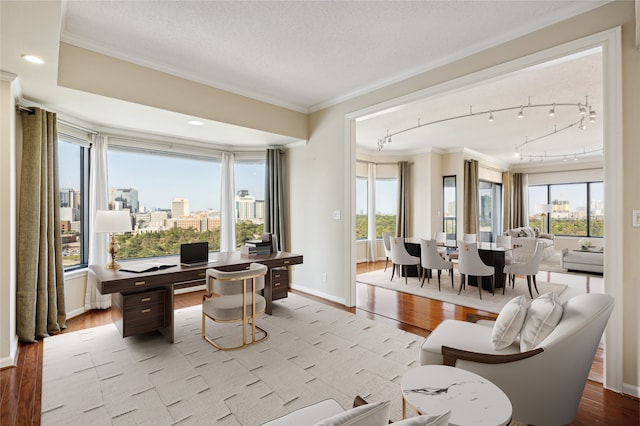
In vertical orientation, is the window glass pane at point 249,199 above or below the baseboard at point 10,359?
above

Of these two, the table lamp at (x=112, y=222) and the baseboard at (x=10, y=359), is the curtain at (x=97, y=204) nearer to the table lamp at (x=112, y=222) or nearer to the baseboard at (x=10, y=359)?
the table lamp at (x=112, y=222)

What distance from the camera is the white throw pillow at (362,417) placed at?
0.83 meters

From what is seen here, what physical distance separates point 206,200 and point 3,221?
2.88m

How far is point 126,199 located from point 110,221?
1661 mm

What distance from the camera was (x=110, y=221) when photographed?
3160mm


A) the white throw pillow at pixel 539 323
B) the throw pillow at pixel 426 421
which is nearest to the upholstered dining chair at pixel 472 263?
the white throw pillow at pixel 539 323

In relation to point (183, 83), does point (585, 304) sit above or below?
below

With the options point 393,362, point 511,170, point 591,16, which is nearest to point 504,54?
point 591,16

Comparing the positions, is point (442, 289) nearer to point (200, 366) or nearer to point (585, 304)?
point (585, 304)

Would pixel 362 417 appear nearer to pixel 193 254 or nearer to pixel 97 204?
pixel 193 254

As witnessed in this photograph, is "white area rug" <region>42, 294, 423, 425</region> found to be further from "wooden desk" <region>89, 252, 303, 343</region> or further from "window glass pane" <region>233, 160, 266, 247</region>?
"window glass pane" <region>233, 160, 266, 247</region>

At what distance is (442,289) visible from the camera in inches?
211

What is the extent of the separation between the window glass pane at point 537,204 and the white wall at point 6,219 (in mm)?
12341

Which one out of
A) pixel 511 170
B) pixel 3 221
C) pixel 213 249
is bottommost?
pixel 213 249
